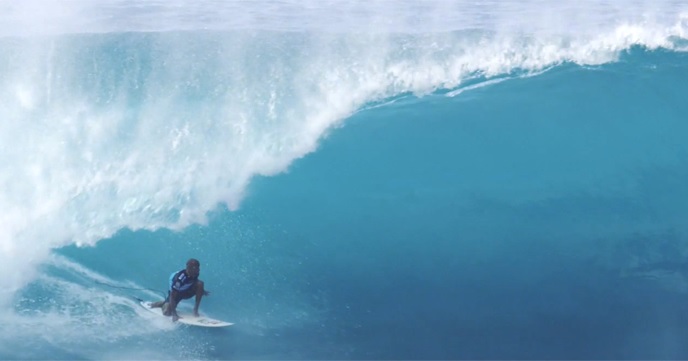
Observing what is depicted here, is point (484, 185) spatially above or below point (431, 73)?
below

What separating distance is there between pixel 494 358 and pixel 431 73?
514 centimetres

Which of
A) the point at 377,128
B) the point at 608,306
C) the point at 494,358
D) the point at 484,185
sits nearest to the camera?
the point at 494,358

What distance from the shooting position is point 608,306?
8.97 meters

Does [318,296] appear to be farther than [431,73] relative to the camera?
No

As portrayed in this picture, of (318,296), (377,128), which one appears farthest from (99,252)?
(377,128)

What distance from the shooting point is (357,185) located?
35.3 feet

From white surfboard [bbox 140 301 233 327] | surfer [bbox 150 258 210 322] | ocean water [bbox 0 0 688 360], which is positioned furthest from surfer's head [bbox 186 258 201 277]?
ocean water [bbox 0 0 688 360]

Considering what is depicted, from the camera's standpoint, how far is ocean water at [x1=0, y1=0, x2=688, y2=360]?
8.83m

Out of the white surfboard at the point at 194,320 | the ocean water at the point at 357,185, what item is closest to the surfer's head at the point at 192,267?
the white surfboard at the point at 194,320

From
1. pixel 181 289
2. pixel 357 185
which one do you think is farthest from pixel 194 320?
pixel 357 185

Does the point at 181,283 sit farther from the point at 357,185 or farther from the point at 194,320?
the point at 357,185

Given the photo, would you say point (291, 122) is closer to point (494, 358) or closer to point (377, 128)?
point (377, 128)

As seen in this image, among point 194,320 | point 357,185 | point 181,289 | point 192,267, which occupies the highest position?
point 357,185

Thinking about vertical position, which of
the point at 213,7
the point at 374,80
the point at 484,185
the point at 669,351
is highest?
the point at 213,7
